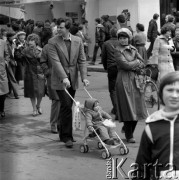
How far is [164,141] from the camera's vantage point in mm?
3783

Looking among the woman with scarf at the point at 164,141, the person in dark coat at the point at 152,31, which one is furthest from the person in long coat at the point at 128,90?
the person in dark coat at the point at 152,31

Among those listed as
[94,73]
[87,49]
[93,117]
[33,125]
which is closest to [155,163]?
[93,117]

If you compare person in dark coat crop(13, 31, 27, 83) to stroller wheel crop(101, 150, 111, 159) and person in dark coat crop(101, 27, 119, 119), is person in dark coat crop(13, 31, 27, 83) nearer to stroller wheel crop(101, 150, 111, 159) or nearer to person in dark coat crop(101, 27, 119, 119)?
person in dark coat crop(101, 27, 119, 119)

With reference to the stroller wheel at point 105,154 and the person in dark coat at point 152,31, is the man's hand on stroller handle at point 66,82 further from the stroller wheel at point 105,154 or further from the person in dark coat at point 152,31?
the person in dark coat at point 152,31

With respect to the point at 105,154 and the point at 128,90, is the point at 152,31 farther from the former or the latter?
the point at 105,154

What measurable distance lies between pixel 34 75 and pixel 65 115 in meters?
3.02

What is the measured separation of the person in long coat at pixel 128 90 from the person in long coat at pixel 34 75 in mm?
2899

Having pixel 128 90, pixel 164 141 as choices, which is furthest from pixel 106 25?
pixel 164 141

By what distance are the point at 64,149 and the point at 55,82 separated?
97 centimetres

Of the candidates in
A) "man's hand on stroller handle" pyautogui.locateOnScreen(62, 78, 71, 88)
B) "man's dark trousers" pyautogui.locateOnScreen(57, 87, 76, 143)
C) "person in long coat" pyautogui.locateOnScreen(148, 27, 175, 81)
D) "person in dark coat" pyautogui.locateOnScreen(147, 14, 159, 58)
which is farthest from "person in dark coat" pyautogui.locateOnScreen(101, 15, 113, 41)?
"man's hand on stroller handle" pyautogui.locateOnScreen(62, 78, 71, 88)

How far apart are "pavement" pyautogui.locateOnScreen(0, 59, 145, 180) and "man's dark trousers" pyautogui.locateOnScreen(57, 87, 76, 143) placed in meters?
0.18

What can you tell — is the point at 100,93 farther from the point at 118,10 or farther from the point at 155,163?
the point at 155,163

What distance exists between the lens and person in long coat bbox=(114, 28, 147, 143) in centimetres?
860

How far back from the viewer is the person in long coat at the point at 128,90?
860cm
